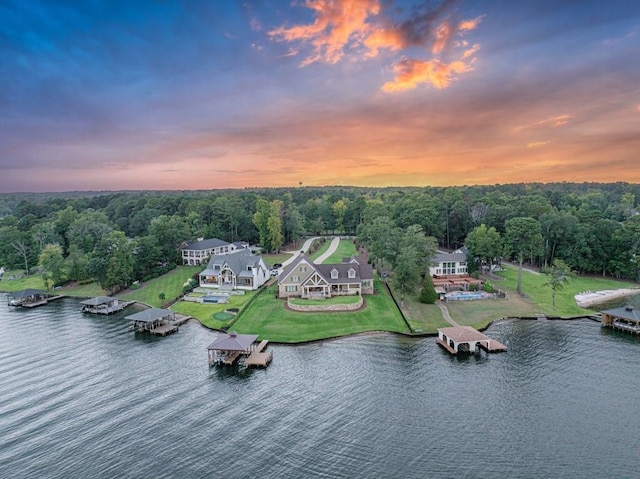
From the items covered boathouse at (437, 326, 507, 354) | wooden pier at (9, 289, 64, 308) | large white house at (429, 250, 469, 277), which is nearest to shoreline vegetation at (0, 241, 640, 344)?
covered boathouse at (437, 326, 507, 354)

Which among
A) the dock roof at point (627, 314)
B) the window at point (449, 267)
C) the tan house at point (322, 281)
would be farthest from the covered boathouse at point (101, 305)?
the dock roof at point (627, 314)

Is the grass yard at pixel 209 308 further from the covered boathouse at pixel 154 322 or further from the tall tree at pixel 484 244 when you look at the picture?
the tall tree at pixel 484 244

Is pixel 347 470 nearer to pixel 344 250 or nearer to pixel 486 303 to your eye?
pixel 486 303

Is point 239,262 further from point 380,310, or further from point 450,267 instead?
point 450,267

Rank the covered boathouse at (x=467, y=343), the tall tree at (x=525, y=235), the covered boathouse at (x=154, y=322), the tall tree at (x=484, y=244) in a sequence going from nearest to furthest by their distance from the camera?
the covered boathouse at (x=467, y=343) → the covered boathouse at (x=154, y=322) → the tall tree at (x=525, y=235) → the tall tree at (x=484, y=244)

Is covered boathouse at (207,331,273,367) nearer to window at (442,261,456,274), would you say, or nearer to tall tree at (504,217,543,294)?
window at (442,261,456,274)

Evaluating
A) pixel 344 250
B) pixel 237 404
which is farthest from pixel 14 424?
pixel 344 250
